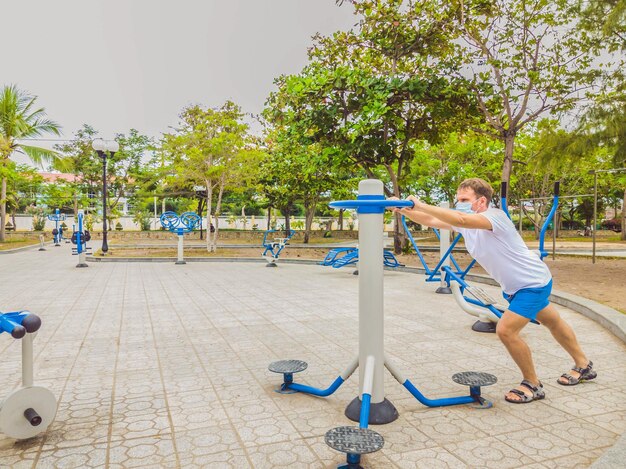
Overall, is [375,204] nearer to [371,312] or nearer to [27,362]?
[371,312]

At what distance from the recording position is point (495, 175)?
26297 millimetres

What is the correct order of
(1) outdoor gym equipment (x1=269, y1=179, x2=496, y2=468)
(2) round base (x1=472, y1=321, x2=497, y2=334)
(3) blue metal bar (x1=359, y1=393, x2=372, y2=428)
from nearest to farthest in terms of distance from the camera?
(3) blue metal bar (x1=359, y1=393, x2=372, y2=428)
(1) outdoor gym equipment (x1=269, y1=179, x2=496, y2=468)
(2) round base (x1=472, y1=321, x2=497, y2=334)

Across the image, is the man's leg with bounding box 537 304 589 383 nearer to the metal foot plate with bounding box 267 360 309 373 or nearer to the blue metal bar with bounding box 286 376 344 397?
the blue metal bar with bounding box 286 376 344 397

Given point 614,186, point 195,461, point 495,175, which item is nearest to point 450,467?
point 195,461

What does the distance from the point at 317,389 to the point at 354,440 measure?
1.09 m

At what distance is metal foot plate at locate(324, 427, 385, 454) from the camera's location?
6.88ft

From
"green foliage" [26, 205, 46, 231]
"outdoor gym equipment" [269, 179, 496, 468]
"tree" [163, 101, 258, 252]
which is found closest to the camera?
"outdoor gym equipment" [269, 179, 496, 468]

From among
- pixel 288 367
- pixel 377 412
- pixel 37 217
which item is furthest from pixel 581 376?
pixel 37 217

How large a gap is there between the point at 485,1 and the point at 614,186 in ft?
87.7

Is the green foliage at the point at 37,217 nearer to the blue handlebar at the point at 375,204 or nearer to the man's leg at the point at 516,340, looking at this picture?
the blue handlebar at the point at 375,204

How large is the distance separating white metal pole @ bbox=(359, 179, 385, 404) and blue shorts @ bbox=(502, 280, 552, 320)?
942 millimetres

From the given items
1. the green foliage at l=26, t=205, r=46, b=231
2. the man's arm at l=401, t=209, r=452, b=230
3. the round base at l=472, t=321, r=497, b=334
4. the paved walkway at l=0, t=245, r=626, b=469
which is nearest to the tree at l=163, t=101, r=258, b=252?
the paved walkway at l=0, t=245, r=626, b=469

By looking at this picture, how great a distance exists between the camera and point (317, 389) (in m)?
3.26

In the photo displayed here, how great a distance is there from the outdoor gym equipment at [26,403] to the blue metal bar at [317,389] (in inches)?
57.3
